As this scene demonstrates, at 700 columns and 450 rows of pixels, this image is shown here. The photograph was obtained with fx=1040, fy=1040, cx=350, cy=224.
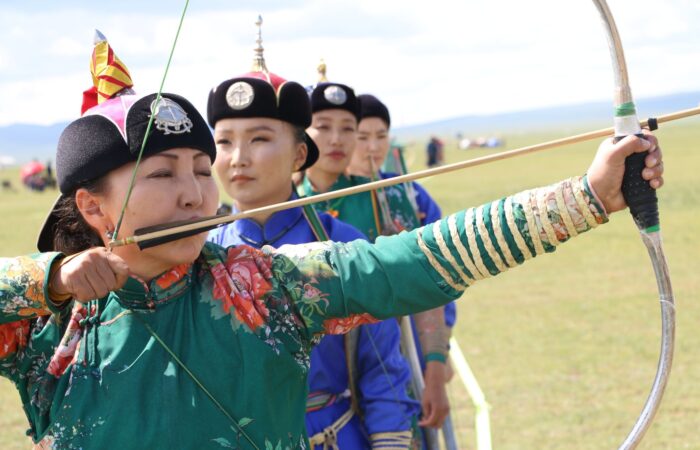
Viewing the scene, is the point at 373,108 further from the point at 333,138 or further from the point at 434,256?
the point at 434,256

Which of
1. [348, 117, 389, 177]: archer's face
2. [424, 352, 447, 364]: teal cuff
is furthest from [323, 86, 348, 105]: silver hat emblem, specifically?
[424, 352, 447, 364]: teal cuff

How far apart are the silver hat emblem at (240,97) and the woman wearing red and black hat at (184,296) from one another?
4.01 feet

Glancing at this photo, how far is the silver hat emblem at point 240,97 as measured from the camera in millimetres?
3709

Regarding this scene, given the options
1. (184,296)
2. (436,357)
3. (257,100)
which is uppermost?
(257,100)

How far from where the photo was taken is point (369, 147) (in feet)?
19.3

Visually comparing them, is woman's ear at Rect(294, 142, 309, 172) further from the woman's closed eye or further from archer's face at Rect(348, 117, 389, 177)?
archer's face at Rect(348, 117, 389, 177)

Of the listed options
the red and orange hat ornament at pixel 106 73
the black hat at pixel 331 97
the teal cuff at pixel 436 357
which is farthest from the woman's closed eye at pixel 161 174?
the black hat at pixel 331 97

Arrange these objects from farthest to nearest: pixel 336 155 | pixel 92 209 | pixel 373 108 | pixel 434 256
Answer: pixel 373 108
pixel 336 155
pixel 92 209
pixel 434 256

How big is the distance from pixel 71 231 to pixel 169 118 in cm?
45

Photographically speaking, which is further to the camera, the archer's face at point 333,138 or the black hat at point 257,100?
the archer's face at point 333,138

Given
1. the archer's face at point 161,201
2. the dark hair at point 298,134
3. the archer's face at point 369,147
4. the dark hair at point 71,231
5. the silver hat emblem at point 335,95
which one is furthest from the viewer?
the archer's face at point 369,147

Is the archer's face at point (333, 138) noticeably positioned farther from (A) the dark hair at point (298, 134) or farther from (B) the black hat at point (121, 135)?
(B) the black hat at point (121, 135)

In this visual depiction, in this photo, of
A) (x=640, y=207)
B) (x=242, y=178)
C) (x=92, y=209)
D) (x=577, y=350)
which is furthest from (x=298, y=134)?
(x=577, y=350)

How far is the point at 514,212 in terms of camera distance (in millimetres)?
2188
